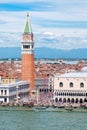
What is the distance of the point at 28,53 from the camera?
1487 inches

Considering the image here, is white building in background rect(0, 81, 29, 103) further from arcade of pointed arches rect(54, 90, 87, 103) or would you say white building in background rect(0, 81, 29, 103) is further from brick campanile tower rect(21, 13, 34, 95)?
arcade of pointed arches rect(54, 90, 87, 103)

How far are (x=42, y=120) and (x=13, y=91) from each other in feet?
29.7

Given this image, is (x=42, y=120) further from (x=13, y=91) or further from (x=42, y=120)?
(x=13, y=91)

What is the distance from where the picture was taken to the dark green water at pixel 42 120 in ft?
81.6

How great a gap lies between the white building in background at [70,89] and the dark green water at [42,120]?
4612mm

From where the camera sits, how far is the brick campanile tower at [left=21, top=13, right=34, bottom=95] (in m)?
37.3

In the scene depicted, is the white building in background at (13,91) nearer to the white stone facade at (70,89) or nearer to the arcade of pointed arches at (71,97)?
the white stone facade at (70,89)

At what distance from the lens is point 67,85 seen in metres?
34.9

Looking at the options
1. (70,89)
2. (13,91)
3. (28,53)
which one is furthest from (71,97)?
(28,53)

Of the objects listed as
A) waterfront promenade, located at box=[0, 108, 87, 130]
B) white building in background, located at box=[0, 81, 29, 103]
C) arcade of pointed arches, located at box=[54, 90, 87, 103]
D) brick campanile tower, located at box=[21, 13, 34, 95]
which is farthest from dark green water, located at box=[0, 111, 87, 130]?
brick campanile tower, located at box=[21, 13, 34, 95]

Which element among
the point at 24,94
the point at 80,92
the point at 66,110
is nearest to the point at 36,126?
the point at 66,110

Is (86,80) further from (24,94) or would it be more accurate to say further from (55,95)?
(24,94)

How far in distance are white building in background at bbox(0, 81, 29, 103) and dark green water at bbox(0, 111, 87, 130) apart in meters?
4.89

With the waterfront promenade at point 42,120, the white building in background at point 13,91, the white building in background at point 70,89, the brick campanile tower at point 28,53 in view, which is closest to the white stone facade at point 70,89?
the white building in background at point 70,89
